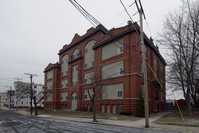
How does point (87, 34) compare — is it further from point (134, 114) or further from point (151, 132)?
point (151, 132)

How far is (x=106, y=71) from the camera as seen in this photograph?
33219 mm

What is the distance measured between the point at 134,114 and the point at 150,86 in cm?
1061

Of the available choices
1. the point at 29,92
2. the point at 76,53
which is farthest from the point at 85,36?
the point at 29,92

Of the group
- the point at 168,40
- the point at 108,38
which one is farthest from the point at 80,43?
the point at 168,40

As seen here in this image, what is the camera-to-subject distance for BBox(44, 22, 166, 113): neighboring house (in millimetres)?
28375

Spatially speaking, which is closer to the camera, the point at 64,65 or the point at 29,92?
the point at 29,92

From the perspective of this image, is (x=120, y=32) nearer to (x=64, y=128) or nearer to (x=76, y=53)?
(x=76, y=53)

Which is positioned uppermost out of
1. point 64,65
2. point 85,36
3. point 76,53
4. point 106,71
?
point 85,36

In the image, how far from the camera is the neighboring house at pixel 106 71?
2838 cm

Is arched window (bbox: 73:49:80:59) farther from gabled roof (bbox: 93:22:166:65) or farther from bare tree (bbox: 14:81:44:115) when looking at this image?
bare tree (bbox: 14:81:44:115)

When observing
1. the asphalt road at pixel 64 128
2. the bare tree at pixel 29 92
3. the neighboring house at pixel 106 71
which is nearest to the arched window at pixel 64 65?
the neighboring house at pixel 106 71

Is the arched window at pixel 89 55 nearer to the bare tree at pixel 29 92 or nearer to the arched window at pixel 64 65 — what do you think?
the arched window at pixel 64 65

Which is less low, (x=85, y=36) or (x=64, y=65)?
(x=85, y=36)

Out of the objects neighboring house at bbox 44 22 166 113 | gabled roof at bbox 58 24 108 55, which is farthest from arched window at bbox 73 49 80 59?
gabled roof at bbox 58 24 108 55
